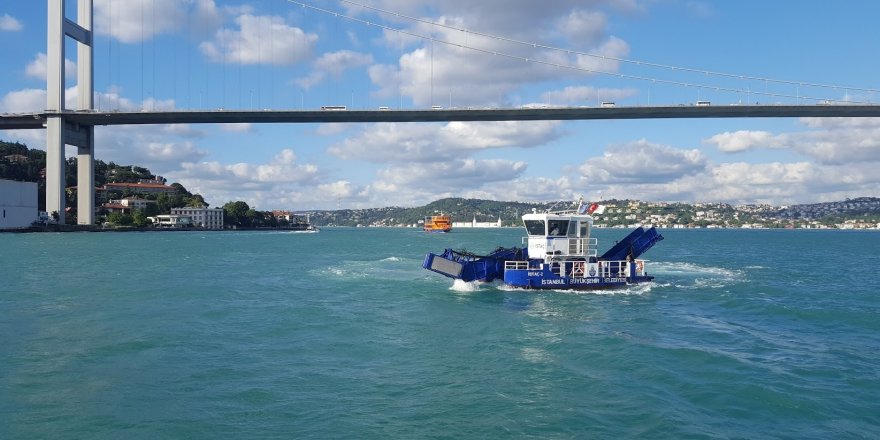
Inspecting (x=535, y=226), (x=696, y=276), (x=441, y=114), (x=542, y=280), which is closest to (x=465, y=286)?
(x=542, y=280)

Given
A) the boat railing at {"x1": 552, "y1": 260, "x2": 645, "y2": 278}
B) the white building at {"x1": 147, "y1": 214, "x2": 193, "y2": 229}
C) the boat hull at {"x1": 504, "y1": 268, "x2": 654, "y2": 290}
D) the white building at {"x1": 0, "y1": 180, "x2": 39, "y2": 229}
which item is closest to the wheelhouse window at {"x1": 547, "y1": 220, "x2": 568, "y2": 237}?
the boat railing at {"x1": 552, "y1": 260, "x2": 645, "y2": 278}

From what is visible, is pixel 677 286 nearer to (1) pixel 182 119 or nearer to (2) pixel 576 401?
(2) pixel 576 401

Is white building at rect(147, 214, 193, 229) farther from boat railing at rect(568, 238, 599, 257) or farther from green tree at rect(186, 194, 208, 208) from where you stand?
boat railing at rect(568, 238, 599, 257)

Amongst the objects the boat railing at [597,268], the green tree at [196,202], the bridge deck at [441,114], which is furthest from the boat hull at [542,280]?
the green tree at [196,202]

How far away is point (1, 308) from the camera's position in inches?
746

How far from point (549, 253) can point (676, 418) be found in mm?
16803

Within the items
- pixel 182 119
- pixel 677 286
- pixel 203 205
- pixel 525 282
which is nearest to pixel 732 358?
pixel 525 282

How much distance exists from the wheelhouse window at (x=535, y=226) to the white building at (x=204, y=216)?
127052 millimetres

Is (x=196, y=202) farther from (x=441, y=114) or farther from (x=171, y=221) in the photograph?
(x=441, y=114)

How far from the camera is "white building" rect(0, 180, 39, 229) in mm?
84812

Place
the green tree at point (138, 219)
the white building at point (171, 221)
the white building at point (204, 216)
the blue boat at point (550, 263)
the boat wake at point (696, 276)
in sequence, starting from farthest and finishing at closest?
1. the white building at point (204, 216)
2. the white building at point (171, 221)
3. the green tree at point (138, 219)
4. the boat wake at point (696, 276)
5. the blue boat at point (550, 263)

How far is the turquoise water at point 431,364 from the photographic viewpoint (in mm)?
8906

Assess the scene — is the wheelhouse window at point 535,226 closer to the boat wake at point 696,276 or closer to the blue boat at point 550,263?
the blue boat at point 550,263

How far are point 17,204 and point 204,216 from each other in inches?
2367
